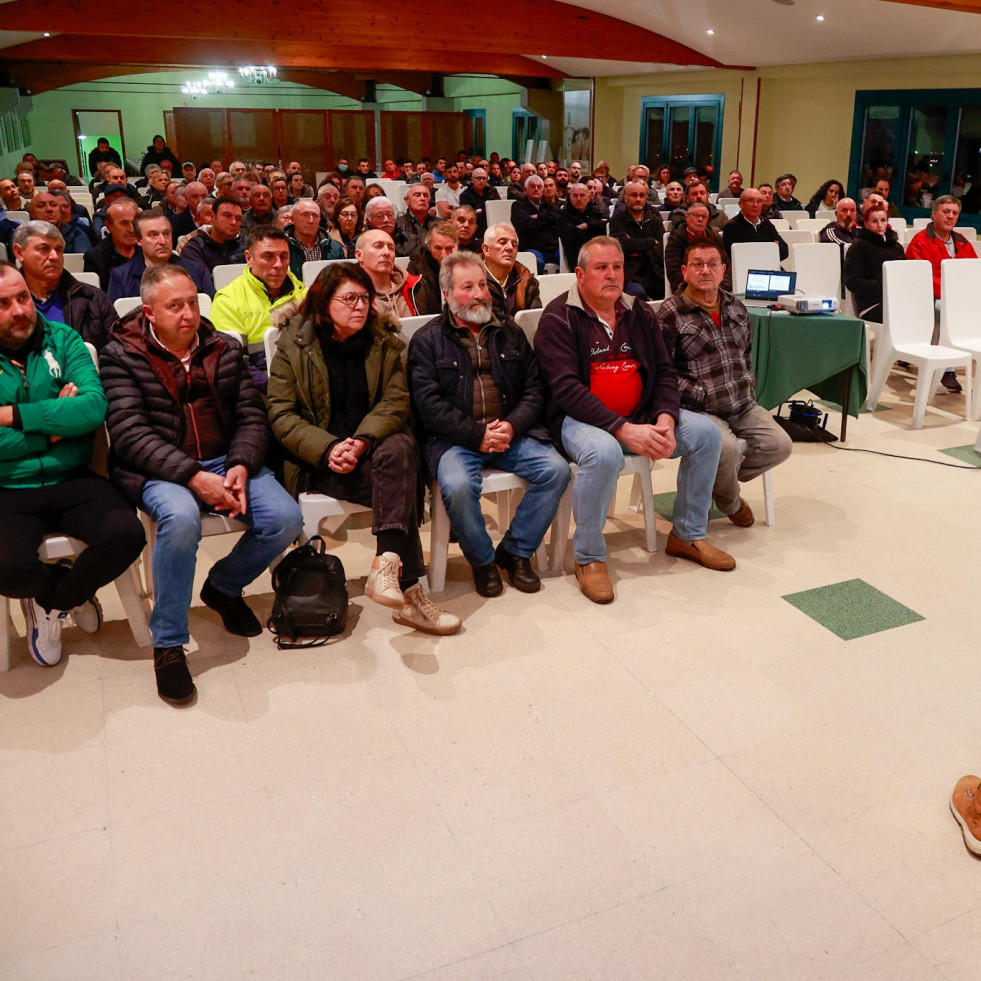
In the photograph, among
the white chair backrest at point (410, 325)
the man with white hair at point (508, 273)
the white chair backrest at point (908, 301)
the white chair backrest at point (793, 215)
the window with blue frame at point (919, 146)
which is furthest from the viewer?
the window with blue frame at point (919, 146)

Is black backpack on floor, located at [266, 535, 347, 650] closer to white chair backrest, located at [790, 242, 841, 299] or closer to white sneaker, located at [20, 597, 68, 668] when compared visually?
white sneaker, located at [20, 597, 68, 668]

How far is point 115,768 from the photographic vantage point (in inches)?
91.4

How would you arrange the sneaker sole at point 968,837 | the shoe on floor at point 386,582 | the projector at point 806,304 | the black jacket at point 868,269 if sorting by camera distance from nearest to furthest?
the sneaker sole at point 968,837
the shoe on floor at point 386,582
the projector at point 806,304
the black jacket at point 868,269

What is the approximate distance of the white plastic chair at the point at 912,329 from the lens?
4863 millimetres

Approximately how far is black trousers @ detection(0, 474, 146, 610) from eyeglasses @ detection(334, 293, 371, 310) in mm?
895

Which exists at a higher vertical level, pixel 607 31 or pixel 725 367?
pixel 607 31

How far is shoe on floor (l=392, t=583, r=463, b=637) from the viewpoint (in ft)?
9.48

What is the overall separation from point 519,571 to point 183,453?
3.82 feet

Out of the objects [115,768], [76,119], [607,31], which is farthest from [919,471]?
[76,119]

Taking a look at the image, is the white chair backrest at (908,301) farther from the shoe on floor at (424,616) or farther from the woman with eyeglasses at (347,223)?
the shoe on floor at (424,616)

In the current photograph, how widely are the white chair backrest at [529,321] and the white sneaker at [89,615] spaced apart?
1762 mm

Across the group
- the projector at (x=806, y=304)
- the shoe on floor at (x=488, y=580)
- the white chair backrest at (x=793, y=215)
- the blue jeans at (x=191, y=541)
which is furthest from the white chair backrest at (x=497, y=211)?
the blue jeans at (x=191, y=541)

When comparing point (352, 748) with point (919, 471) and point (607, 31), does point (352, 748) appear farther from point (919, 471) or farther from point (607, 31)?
point (607, 31)

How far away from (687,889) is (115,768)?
1392 millimetres
